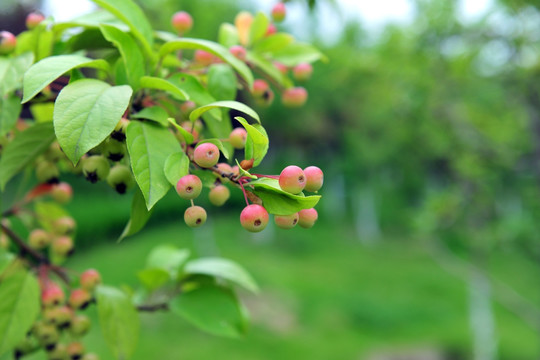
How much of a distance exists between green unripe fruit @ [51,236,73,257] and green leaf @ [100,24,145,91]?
0.58 meters

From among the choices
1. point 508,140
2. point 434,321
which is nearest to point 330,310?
point 434,321

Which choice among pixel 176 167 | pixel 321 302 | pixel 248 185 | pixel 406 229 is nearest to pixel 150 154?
pixel 176 167

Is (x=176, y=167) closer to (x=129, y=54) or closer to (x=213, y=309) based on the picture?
(x=129, y=54)

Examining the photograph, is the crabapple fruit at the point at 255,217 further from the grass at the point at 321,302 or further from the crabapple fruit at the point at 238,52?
the grass at the point at 321,302

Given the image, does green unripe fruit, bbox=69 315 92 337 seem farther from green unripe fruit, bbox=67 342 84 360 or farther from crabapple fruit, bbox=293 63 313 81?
crabapple fruit, bbox=293 63 313 81

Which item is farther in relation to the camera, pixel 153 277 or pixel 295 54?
pixel 153 277

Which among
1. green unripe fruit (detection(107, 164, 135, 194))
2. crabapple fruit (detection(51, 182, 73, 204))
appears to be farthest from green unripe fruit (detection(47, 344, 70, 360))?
green unripe fruit (detection(107, 164, 135, 194))

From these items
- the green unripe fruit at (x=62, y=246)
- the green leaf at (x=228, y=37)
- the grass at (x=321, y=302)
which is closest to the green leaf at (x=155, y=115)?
the green leaf at (x=228, y=37)

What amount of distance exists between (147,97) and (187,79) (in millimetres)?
74

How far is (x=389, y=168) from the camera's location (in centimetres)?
1241

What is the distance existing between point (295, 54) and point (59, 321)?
2.45 ft

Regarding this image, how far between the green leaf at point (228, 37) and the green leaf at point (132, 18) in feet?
0.67

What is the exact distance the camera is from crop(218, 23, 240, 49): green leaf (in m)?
1.02

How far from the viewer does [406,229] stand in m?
12.6
